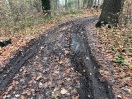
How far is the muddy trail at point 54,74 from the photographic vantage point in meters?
5.18

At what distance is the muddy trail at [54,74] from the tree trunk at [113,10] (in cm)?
292

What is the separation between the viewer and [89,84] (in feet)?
17.5

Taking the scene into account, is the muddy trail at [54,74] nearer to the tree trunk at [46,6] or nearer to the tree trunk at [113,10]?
the tree trunk at [113,10]

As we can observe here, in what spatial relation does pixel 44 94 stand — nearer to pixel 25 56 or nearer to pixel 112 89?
pixel 112 89

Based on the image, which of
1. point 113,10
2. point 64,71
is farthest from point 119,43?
point 113,10

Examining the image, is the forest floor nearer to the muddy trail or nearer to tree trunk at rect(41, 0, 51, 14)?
the muddy trail

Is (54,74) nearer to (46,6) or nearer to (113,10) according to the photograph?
(113,10)

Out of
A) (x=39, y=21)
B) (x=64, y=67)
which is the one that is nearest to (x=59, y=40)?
(x=64, y=67)

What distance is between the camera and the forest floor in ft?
17.1

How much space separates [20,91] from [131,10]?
849 centimetres

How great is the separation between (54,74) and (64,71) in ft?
1.14

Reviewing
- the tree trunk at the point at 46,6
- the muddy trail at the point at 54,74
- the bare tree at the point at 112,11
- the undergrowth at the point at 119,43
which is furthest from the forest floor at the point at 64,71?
the tree trunk at the point at 46,6

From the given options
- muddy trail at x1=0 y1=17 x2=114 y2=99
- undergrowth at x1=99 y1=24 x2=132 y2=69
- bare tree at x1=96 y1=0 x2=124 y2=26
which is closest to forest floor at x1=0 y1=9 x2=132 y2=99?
muddy trail at x1=0 y1=17 x2=114 y2=99

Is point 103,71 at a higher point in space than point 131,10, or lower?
lower
